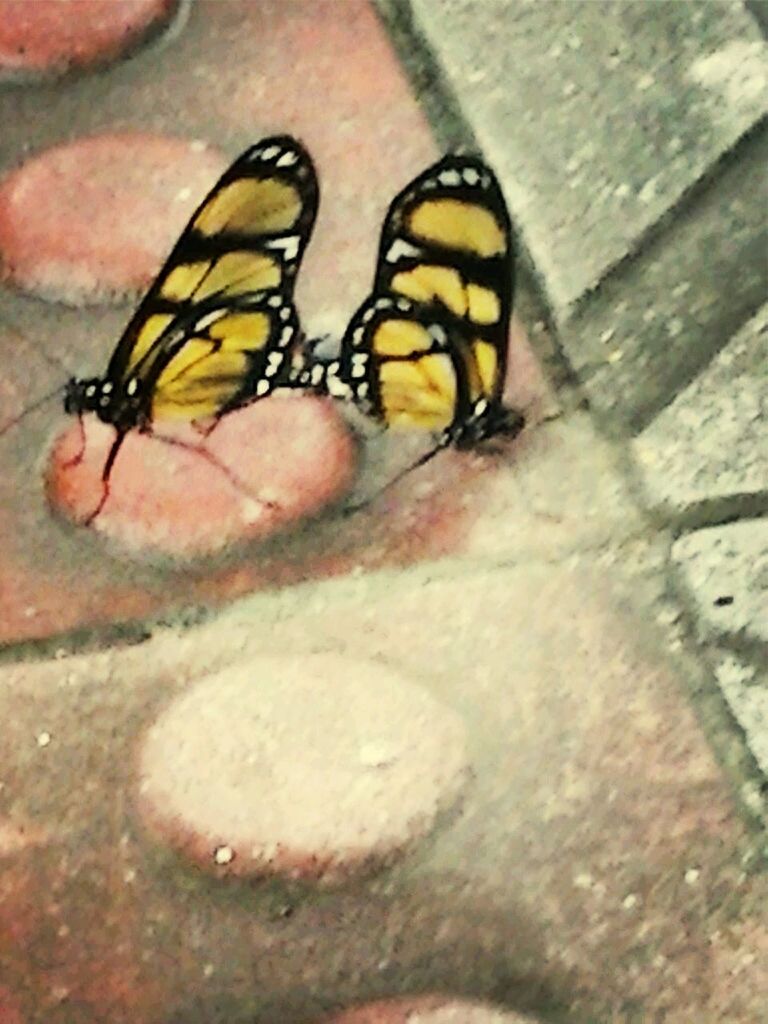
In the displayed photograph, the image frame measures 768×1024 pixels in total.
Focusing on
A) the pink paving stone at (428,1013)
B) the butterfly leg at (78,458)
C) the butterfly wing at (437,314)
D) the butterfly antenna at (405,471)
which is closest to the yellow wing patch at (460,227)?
the butterfly wing at (437,314)

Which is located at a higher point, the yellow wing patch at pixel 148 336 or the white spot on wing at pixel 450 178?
the yellow wing patch at pixel 148 336

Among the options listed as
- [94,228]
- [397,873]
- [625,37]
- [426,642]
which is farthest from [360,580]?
[625,37]

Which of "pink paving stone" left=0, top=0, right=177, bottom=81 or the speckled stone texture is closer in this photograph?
the speckled stone texture

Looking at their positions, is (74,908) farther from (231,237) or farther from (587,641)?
(231,237)

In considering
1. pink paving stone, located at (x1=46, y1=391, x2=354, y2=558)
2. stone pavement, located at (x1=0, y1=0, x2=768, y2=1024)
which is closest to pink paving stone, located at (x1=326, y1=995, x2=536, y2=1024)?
stone pavement, located at (x1=0, y1=0, x2=768, y2=1024)

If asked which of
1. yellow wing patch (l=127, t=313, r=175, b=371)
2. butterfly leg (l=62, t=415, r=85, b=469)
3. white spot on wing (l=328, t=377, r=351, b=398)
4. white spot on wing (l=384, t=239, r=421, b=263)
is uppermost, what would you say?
yellow wing patch (l=127, t=313, r=175, b=371)

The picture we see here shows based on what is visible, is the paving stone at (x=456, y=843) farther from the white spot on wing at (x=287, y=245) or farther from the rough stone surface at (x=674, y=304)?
the white spot on wing at (x=287, y=245)

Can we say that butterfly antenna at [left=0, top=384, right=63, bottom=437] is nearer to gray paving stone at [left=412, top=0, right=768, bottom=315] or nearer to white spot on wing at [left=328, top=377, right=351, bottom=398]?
white spot on wing at [left=328, top=377, right=351, bottom=398]

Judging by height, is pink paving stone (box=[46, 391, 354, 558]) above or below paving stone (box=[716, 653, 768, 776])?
above
